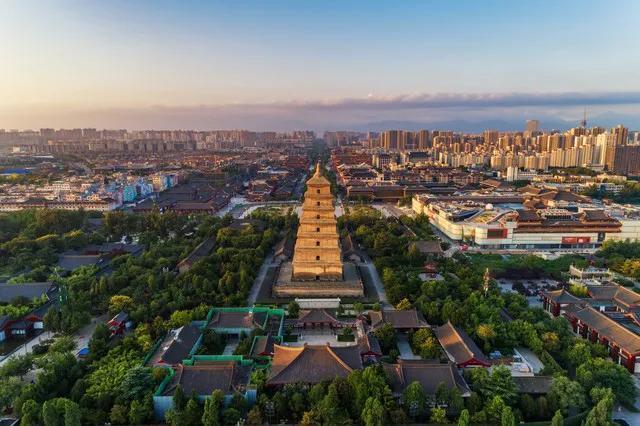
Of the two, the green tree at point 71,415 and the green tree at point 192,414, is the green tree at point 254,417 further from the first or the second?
the green tree at point 71,415

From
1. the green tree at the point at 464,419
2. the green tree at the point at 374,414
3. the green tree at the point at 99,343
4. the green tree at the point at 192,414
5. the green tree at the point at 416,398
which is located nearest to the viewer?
the green tree at the point at 464,419

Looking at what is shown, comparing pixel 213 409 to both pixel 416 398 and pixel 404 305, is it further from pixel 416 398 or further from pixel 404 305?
pixel 404 305

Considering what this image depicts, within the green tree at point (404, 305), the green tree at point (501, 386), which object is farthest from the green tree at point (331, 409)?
the green tree at point (404, 305)

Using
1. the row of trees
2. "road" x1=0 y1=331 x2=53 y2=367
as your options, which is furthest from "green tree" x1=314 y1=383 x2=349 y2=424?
the row of trees

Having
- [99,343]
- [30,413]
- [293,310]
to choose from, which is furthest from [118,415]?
[293,310]

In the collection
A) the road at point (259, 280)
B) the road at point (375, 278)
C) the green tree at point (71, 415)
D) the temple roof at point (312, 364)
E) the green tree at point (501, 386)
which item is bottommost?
the road at point (375, 278)

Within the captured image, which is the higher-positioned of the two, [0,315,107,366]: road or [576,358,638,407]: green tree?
[576,358,638,407]: green tree

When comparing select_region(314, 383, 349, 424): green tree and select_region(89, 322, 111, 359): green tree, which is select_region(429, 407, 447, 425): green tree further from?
select_region(89, 322, 111, 359): green tree
